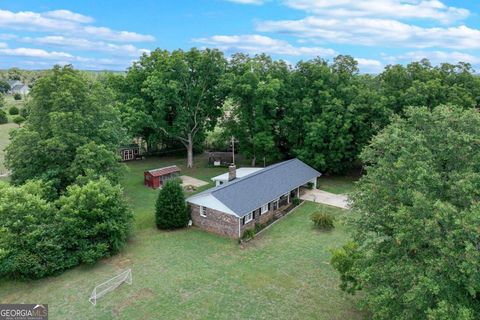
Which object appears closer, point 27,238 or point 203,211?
point 27,238

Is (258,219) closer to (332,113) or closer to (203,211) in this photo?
(203,211)

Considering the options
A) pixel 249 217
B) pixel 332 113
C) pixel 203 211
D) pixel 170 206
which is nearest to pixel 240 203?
pixel 249 217

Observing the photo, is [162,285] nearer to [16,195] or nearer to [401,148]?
[16,195]

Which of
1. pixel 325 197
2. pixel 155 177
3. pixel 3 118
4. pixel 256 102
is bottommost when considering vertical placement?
pixel 325 197

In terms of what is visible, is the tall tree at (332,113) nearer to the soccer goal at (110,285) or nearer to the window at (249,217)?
the window at (249,217)

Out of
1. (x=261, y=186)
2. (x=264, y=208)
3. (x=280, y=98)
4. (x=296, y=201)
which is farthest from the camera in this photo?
(x=280, y=98)

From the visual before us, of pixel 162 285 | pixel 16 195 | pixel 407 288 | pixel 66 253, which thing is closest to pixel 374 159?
pixel 407 288
